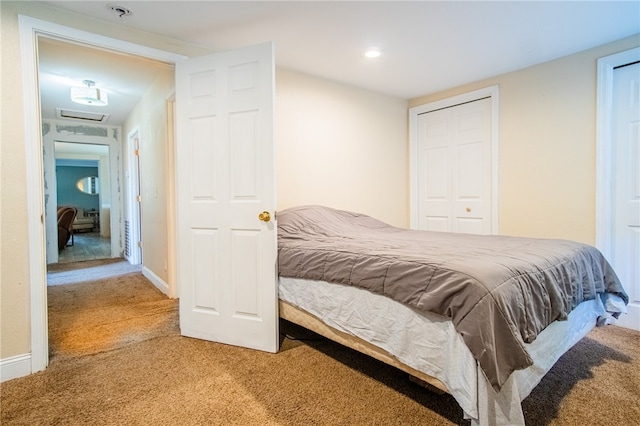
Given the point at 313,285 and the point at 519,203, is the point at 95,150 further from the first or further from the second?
the point at 519,203

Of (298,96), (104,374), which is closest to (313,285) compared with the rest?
(104,374)

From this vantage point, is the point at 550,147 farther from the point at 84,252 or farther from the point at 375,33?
the point at 84,252

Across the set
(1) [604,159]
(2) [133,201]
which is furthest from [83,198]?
(1) [604,159]

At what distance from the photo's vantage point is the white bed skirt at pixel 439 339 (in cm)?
119

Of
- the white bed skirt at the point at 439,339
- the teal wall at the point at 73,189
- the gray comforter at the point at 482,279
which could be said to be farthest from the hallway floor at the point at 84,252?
Result: the white bed skirt at the point at 439,339

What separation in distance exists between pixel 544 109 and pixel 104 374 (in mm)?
4145

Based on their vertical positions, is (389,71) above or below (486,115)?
above

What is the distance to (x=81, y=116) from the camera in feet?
16.2

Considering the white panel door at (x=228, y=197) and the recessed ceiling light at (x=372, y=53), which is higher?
the recessed ceiling light at (x=372, y=53)

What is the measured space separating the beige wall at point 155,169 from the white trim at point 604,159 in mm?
3857

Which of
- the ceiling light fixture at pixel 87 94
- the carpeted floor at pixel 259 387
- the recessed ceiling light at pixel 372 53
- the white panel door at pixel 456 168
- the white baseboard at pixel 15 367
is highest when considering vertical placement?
the recessed ceiling light at pixel 372 53

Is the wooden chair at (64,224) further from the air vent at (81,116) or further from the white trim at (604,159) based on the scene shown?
the white trim at (604,159)

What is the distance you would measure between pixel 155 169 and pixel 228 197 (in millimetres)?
1892

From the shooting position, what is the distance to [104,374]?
184cm
